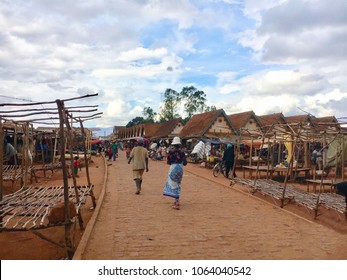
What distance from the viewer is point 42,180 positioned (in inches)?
621

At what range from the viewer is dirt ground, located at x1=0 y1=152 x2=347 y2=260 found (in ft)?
18.1

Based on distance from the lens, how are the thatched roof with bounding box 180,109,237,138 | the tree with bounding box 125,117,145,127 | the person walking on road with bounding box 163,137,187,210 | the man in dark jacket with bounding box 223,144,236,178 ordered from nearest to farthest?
the person walking on road with bounding box 163,137,187,210, the man in dark jacket with bounding box 223,144,236,178, the thatched roof with bounding box 180,109,237,138, the tree with bounding box 125,117,145,127

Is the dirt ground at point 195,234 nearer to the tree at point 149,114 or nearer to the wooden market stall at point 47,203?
the wooden market stall at point 47,203

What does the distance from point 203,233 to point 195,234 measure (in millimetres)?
181

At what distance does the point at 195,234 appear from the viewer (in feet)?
21.0

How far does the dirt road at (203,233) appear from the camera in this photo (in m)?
5.45

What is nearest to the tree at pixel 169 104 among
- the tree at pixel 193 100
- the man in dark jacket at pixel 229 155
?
the tree at pixel 193 100

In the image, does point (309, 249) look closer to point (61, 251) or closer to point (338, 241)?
point (338, 241)

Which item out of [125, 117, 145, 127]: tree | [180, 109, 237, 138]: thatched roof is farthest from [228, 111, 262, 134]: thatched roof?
[125, 117, 145, 127]: tree

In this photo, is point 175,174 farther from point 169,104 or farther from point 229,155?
point 169,104

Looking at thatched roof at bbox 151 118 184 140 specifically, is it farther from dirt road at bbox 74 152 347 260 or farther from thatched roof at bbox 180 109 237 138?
dirt road at bbox 74 152 347 260

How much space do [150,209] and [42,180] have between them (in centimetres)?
915

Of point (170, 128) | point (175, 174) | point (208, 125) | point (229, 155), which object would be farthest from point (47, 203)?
point (170, 128)
